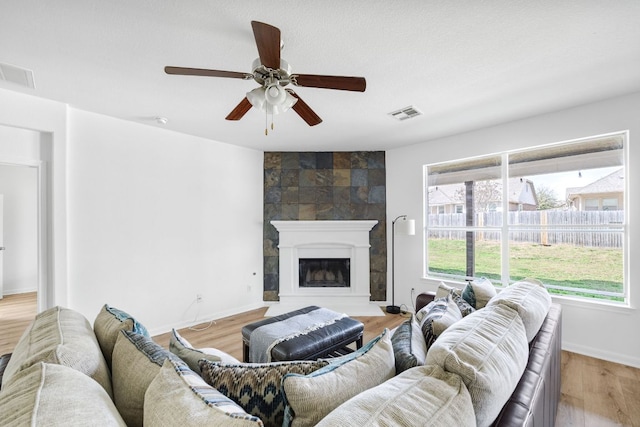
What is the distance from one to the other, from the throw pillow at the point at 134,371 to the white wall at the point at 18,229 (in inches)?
201

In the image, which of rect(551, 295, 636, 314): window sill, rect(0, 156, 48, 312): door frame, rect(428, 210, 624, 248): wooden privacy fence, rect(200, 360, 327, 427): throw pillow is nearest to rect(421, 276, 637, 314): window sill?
rect(551, 295, 636, 314): window sill

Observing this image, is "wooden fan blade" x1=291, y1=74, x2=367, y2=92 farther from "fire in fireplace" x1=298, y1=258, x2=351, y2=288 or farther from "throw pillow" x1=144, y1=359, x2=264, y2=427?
"fire in fireplace" x1=298, y1=258, x2=351, y2=288

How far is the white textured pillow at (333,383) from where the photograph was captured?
30.1 inches

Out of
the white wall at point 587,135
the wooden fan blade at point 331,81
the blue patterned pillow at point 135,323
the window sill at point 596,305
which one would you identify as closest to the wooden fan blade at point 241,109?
the wooden fan blade at point 331,81

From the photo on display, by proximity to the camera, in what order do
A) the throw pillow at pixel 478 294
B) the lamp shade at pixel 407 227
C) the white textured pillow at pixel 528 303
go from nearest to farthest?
the white textured pillow at pixel 528 303 → the throw pillow at pixel 478 294 → the lamp shade at pixel 407 227

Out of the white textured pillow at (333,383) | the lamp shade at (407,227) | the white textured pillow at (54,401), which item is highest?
the lamp shade at (407,227)

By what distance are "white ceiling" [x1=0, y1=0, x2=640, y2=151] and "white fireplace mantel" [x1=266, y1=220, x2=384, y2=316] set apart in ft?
6.42

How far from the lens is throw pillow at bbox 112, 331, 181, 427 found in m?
0.92

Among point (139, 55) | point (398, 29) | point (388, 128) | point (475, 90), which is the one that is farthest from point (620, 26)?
point (139, 55)

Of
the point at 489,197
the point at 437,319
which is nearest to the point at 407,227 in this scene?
the point at 489,197

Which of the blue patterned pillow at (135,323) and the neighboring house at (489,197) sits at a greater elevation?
the neighboring house at (489,197)

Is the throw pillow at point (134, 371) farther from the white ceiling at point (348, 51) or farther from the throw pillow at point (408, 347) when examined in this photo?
the white ceiling at point (348, 51)

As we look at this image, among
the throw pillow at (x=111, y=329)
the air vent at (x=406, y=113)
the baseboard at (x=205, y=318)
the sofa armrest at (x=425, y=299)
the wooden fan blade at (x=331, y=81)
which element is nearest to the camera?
the throw pillow at (x=111, y=329)

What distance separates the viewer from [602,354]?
2.70 m
